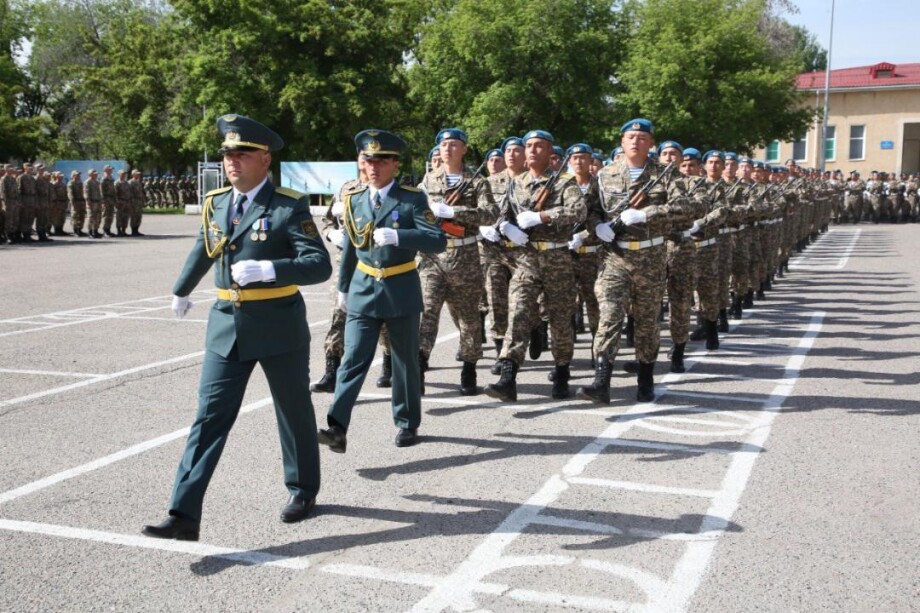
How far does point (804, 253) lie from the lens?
2456 centimetres

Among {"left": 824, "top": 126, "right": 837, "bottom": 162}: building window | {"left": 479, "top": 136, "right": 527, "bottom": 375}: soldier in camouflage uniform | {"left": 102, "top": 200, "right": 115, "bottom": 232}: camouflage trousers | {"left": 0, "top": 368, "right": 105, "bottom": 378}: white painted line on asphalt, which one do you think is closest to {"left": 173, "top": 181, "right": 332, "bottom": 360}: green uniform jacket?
{"left": 479, "top": 136, "right": 527, "bottom": 375}: soldier in camouflage uniform

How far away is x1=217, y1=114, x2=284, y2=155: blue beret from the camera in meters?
Answer: 4.44

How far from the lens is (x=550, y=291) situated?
24.9 feet

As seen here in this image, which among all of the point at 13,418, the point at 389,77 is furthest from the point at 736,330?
the point at 389,77

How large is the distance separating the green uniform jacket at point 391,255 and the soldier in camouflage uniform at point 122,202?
73.0ft

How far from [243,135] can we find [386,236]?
4.79 feet

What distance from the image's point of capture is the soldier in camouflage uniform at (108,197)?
84.5 feet

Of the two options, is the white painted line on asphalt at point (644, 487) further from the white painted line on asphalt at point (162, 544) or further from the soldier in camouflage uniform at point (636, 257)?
the soldier in camouflage uniform at point (636, 257)

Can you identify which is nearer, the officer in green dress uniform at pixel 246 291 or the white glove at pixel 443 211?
the officer in green dress uniform at pixel 246 291

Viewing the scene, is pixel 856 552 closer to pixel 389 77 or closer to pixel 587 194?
pixel 587 194

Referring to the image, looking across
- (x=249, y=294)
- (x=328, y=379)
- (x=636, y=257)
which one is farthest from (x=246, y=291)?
(x=636, y=257)

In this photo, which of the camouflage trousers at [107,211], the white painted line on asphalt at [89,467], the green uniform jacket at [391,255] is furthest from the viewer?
the camouflage trousers at [107,211]

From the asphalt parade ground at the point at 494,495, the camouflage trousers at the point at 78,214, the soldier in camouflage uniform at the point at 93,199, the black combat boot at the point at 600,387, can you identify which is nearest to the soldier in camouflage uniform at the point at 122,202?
the soldier in camouflage uniform at the point at 93,199

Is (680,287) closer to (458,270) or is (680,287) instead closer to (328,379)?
(458,270)
